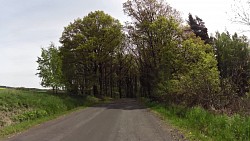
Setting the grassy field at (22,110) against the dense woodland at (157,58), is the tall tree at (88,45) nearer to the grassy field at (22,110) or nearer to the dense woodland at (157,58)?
the dense woodland at (157,58)

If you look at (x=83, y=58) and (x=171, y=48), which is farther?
(x=83, y=58)

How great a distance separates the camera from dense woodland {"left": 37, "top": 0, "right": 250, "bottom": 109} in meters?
22.5

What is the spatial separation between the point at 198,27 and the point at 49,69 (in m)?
36.0

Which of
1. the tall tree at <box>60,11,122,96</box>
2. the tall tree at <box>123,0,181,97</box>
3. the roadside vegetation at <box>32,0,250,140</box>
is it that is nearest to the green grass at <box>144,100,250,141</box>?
the roadside vegetation at <box>32,0,250,140</box>

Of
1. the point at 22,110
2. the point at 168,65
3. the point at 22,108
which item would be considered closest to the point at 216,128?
the point at 22,110

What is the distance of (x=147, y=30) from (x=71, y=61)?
16.0 m

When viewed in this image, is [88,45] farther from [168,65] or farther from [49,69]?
[168,65]

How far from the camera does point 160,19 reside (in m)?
41.9

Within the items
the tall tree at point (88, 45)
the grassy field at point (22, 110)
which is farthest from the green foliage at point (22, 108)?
the tall tree at point (88, 45)

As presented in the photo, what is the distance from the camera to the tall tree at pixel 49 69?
140 feet

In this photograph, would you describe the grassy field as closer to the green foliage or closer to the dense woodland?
the green foliage

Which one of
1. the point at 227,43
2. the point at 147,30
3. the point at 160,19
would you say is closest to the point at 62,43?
the point at 147,30

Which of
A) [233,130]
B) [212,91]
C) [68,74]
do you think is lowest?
[233,130]

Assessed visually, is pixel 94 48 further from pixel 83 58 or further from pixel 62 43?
pixel 62 43
